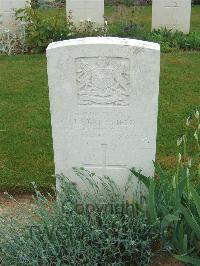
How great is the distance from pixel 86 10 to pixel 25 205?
674 cm

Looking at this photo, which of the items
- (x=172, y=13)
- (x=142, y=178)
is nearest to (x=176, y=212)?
(x=142, y=178)

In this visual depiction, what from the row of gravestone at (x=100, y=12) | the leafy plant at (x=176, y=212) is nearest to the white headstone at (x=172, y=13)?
the row of gravestone at (x=100, y=12)

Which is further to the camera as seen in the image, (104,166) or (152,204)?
(104,166)

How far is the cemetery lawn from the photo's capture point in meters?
5.36

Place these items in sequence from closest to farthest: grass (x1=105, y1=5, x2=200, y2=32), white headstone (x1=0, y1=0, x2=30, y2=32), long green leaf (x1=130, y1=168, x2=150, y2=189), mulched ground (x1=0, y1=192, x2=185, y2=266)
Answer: mulched ground (x1=0, y1=192, x2=185, y2=266)
long green leaf (x1=130, y1=168, x2=150, y2=189)
white headstone (x1=0, y1=0, x2=30, y2=32)
grass (x1=105, y1=5, x2=200, y2=32)

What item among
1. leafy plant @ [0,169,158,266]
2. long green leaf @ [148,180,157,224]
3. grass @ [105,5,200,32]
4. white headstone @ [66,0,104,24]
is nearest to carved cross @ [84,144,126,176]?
leafy plant @ [0,169,158,266]

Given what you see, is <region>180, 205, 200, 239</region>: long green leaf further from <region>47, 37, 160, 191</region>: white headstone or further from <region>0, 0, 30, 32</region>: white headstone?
<region>0, 0, 30, 32</region>: white headstone

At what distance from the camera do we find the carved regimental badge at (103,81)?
3.72 m

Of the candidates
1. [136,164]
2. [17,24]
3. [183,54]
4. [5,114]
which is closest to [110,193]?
[136,164]

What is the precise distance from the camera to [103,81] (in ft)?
12.4

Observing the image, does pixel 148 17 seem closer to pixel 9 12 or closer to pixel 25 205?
pixel 9 12

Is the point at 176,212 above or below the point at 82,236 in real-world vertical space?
above

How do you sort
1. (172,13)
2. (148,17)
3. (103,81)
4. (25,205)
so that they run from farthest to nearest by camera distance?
1. (148,17)
2. (172,13)
3. (25,205)
4. (103,81)

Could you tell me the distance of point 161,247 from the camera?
3689 mm
